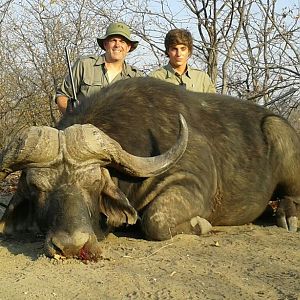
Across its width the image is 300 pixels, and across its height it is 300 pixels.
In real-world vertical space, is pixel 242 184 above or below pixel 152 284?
above

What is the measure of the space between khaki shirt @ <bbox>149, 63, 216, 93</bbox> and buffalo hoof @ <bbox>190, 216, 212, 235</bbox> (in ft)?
10.1

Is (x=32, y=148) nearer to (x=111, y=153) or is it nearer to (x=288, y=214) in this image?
(x=111, y=153)

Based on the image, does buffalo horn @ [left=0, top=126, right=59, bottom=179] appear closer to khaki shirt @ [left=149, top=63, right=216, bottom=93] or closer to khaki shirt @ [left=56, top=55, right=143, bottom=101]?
khaki shirt @ [left=56, top=55, right=143, bottom=101]

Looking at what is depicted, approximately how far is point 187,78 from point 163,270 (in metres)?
4.95

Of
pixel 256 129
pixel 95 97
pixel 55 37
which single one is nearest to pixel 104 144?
pixel 95 97

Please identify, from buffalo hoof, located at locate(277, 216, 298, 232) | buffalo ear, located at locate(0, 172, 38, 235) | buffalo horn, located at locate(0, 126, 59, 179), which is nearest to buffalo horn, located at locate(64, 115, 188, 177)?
buffalo horn, located at locate(0, 126, 59, 179)

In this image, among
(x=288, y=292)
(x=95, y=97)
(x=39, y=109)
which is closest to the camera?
(x=288, y=292)

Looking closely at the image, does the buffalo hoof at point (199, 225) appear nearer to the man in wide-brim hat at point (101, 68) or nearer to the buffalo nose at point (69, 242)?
the buffalo nose at point (69, 242)

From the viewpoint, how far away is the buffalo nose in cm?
452

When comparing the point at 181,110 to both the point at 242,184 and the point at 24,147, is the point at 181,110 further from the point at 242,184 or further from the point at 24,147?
the point at 24,147

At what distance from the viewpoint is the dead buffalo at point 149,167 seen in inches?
200

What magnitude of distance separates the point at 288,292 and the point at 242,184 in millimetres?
3040

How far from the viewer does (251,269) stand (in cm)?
447

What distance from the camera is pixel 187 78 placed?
8.93 metres
